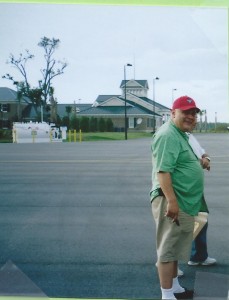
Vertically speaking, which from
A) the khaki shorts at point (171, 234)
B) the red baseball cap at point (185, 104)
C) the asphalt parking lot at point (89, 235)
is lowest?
the asphalt parking lot at point (89, 235)

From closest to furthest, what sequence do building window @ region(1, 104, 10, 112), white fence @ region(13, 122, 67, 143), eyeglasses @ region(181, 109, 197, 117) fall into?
1. eyeglasses @ region(181, 109, 197, 117)
2. building window @ region(1, 104, 10, 112)
3. white fence @ region(13, 122, 67, 143)

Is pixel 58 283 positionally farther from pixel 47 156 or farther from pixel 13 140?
pixel 47 156

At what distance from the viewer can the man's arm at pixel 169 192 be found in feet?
7.30

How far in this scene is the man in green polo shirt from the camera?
223 centimetres

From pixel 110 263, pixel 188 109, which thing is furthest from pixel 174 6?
pixel 110 263

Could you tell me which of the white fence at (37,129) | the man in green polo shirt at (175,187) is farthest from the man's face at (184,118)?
the white fence at (37,129)

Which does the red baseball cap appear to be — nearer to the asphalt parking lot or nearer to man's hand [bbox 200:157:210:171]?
man's hand [bbox 200:157:210:171]

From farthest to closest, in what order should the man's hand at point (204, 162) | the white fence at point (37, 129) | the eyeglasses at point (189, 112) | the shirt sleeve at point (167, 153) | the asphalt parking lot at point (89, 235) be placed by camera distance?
1. the white fence at point (37, 129)
2. the asphalt parking lot at point (89, 235)
3. the man's hand at point (204, 162)
4. the eyeglasses at point (189, 112)
5. the shirt sleeve at point (167, 153)

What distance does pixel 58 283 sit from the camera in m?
2.74

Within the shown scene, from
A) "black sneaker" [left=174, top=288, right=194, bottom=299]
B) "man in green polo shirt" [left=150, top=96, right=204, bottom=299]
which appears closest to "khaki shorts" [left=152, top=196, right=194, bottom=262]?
"man in green polo shirt" [left=150, top=96, right=204, bottom=299]

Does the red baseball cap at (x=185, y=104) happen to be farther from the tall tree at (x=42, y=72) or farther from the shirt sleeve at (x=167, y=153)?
the tall tree at (x=42, y=72)

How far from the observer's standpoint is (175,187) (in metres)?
2.31

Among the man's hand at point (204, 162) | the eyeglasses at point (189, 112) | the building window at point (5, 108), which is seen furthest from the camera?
the building window at point (5, 108)

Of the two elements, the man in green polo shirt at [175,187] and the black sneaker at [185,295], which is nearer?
the man in green polo shirt at [175,187]
